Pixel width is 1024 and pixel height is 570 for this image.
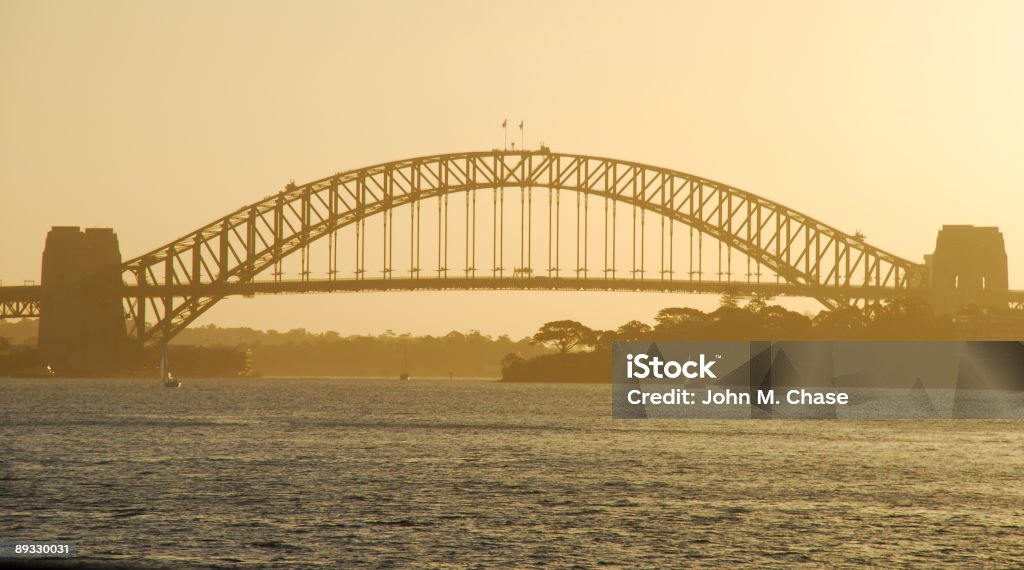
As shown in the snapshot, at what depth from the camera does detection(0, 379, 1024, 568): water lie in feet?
121

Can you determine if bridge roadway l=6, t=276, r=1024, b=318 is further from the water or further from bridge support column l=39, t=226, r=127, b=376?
the water

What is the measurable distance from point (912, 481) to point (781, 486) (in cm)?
476

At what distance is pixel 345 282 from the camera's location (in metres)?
141

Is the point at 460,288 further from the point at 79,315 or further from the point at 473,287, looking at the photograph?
the point at 79,315

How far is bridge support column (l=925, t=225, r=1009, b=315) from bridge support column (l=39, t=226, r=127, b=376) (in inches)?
3179

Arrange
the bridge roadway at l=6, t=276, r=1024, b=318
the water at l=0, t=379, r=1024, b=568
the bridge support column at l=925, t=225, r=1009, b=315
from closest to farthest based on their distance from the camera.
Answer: the water at l=0, t=379, r=1024, b=568 < the bridge roadway at l=6, t=276, r=1024, b=318 < the bridge support column at l=925, t=225, r=1009, b=315

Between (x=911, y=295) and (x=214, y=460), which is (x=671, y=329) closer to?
(x=911, y=295)

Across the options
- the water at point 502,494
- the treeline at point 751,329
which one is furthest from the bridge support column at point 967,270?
the water at point 502,494

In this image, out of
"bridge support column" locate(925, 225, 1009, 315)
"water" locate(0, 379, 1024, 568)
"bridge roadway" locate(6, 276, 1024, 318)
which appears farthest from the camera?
"bridge support column" locate(925, 225, 1009, 315)

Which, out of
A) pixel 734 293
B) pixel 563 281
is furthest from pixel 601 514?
pixel 734 293

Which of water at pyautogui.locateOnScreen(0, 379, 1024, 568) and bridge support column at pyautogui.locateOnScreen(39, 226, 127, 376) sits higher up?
bridge support column at pyautogui.locateOnScreen(39, 226, 127, 376)

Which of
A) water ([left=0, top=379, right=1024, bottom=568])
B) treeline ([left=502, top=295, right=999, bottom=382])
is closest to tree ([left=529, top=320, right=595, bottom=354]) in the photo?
treeline ([left=502, top=295, right=999, bottom=382])

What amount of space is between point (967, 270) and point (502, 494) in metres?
135

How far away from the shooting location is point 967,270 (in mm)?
174375
